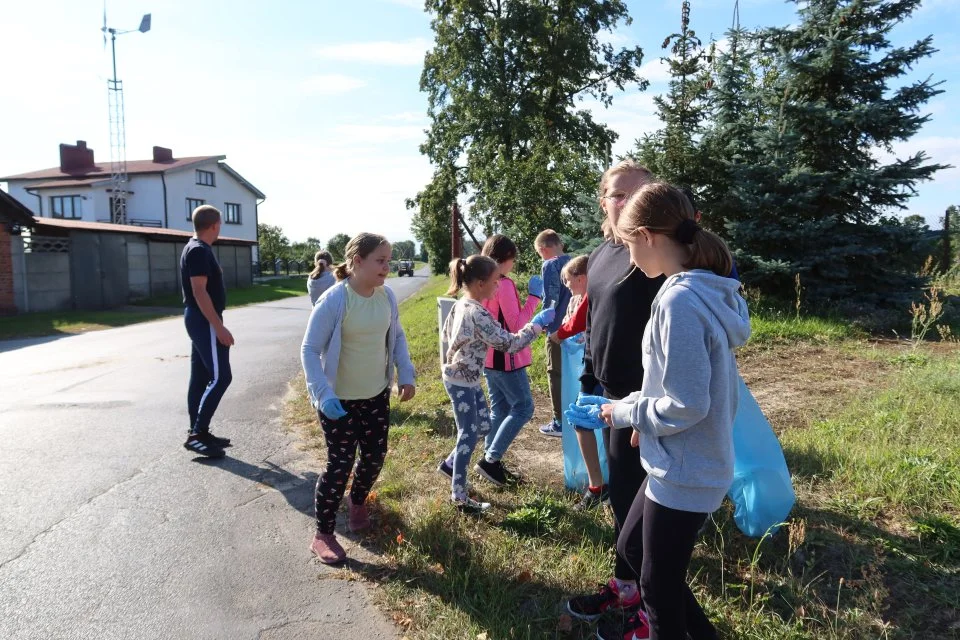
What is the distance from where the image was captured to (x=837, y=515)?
354 cm

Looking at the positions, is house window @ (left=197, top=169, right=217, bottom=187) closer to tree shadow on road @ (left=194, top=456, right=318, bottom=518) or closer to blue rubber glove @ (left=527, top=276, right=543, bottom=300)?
tree shadow on road @ (left=194, top=456, right=318, bottom=518)

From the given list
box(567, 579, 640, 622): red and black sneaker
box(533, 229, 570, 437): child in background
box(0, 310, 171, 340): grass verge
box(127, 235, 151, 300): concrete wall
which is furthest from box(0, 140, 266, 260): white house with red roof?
box(567, 579, 640, 622): red and black sneaker

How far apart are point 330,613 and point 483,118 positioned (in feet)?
80.9

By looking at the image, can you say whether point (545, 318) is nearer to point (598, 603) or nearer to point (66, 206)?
point (598, 603)

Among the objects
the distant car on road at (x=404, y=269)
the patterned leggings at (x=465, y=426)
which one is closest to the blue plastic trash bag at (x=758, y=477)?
the patterned leggings at (x=465, y=426)

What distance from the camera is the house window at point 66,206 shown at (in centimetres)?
4241

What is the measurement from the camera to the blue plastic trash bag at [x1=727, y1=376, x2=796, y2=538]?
3160 millimetres

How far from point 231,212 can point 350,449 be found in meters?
48.9

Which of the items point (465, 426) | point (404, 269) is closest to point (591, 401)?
point (465, 426)

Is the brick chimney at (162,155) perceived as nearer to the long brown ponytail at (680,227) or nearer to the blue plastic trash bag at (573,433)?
the blue plastic trash bag at (573,433)

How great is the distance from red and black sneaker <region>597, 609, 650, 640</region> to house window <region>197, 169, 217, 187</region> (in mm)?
47869

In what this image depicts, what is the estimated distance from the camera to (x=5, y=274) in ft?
63.7

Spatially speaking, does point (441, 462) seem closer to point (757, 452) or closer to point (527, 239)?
point (757, 452)

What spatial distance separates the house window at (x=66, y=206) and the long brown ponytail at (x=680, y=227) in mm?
Result: 48762
